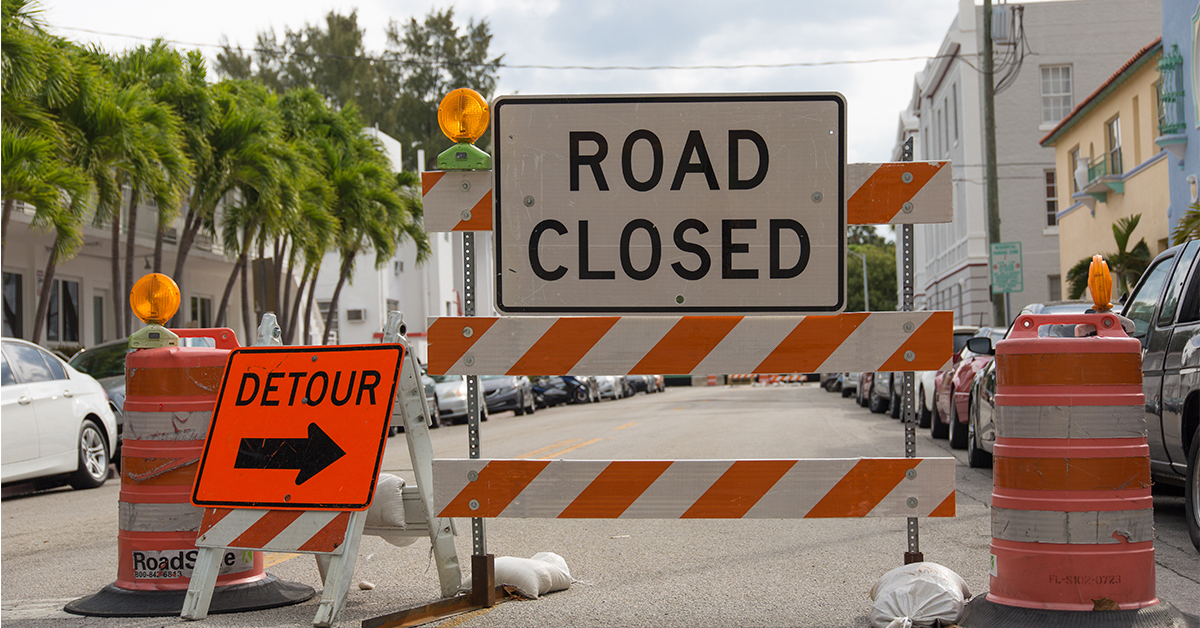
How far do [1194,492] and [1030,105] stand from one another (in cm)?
3561

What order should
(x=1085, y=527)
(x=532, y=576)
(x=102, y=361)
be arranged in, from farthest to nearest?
(x=102, y=361) → (x=532, y=576) → (x=1085, y=527)

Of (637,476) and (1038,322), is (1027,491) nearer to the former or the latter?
(1038,322)

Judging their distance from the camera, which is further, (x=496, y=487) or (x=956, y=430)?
(x=956, y=430)

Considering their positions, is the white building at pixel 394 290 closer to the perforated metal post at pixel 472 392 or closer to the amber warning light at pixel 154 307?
the amber warning light at pixel 154 307

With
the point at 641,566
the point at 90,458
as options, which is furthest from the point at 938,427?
the point at 90,458

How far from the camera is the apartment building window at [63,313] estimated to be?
91.1ft

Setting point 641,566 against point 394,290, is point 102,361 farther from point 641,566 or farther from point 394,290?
point 394,290

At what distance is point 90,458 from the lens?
41.4 ft

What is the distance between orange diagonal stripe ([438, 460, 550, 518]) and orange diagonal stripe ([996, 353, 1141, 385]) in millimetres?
1933

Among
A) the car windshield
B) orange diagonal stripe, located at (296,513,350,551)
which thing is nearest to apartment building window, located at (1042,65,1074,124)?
the car windshield

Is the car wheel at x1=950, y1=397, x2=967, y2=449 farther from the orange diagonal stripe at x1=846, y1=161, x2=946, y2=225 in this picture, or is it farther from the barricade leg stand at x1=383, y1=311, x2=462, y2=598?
the barricade leg stand at x1=383, y1=311, x2=462, y2=598

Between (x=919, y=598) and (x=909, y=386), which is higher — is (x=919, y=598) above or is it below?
below

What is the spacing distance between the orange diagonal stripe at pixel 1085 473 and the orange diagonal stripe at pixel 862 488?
1.48 ft

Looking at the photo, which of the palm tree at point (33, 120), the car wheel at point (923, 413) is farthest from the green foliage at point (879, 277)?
the palm tree at point (33, 120)
